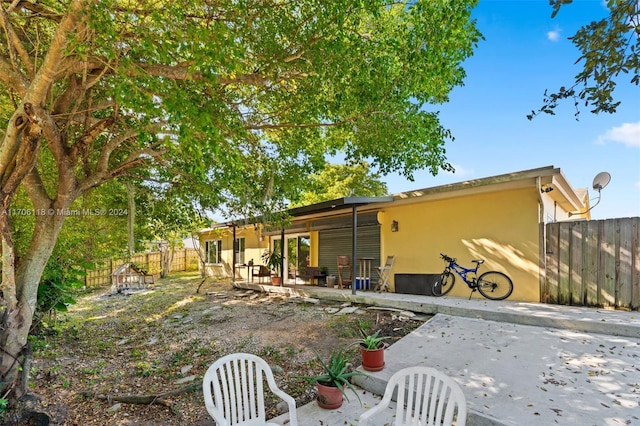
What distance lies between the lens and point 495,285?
7.02 meters

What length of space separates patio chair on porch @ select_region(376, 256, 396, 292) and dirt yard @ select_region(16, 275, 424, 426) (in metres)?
1.63

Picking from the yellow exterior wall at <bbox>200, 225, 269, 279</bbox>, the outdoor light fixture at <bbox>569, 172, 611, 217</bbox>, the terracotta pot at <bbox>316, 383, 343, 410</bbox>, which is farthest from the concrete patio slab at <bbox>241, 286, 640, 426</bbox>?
the yellow exterior wall at <bbox>200, 225, 269, 279</bbox>

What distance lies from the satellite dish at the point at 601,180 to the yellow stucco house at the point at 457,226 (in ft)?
1.70

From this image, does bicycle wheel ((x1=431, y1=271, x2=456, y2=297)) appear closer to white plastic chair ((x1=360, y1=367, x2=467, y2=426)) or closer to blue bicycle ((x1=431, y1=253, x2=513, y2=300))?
blue bicycle ((x1=431, y1=253, x2=513, y2=300))

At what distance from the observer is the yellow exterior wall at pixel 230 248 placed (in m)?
14.2

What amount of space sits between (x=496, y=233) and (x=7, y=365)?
26.8 feet

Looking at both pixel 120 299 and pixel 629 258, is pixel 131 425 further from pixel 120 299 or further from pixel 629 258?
pixel 120 299

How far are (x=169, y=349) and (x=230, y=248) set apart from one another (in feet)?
36.8

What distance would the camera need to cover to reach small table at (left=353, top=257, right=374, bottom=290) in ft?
30.6

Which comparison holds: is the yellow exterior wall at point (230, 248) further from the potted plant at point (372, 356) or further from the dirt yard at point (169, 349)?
the potted plant at point (372, 356)

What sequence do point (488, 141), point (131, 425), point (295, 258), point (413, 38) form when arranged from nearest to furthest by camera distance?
point (131, 425) → point (413, 38) → point (488, 141) → point (295, 258)

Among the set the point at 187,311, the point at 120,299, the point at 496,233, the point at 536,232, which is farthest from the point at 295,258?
the point at 536,232

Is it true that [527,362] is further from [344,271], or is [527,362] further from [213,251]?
[213,251]

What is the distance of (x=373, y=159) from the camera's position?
636cm
